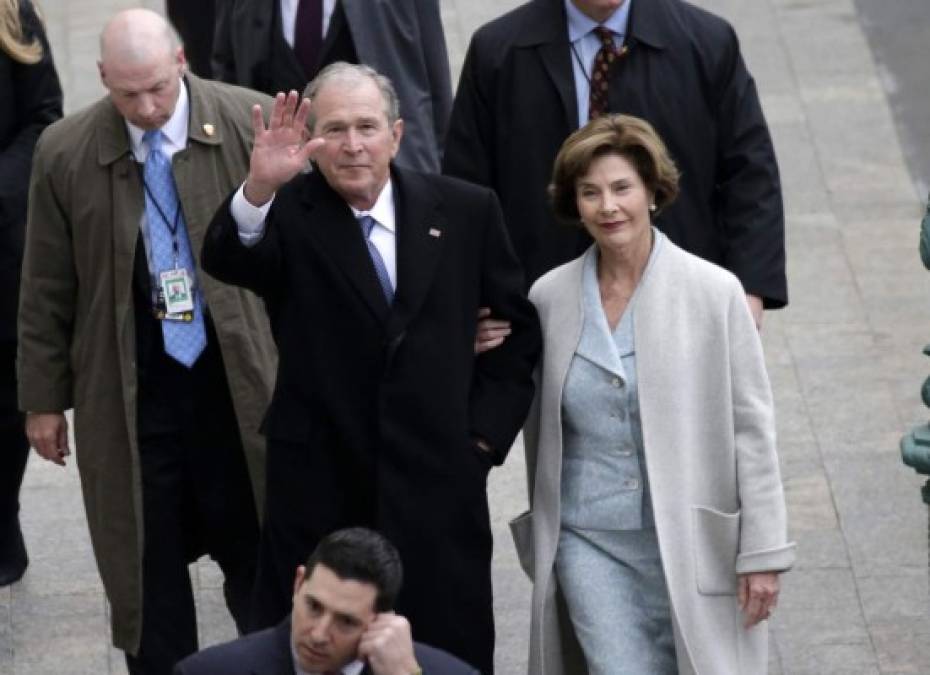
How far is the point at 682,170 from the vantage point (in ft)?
24.5

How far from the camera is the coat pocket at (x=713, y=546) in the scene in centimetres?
659

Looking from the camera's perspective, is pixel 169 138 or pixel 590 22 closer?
pixel 169 138

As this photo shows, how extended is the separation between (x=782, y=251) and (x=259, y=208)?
164 centimetres

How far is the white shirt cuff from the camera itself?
21.3 ft

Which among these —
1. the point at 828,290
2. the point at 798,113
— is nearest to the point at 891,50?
the point at 798,113

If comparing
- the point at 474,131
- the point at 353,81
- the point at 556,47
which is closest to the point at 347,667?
the point at 353,81

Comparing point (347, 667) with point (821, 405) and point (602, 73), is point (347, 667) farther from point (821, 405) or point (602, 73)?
point (821, 405)

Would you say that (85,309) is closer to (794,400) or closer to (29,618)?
(29,618)

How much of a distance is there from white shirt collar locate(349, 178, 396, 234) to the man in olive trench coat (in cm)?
67

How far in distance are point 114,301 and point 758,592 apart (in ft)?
6.04

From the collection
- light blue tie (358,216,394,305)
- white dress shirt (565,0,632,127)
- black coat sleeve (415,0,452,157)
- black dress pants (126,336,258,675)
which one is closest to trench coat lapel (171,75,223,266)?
black dress pants (126,336,258,675)

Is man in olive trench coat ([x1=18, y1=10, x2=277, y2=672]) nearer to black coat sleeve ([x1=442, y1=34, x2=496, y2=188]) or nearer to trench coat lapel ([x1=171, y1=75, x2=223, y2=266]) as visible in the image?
trench coat lapel ([x1=171, y1=75, x2=223, y2=266])

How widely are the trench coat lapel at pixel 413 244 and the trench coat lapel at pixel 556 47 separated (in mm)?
875

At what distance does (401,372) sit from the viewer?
6559mm
